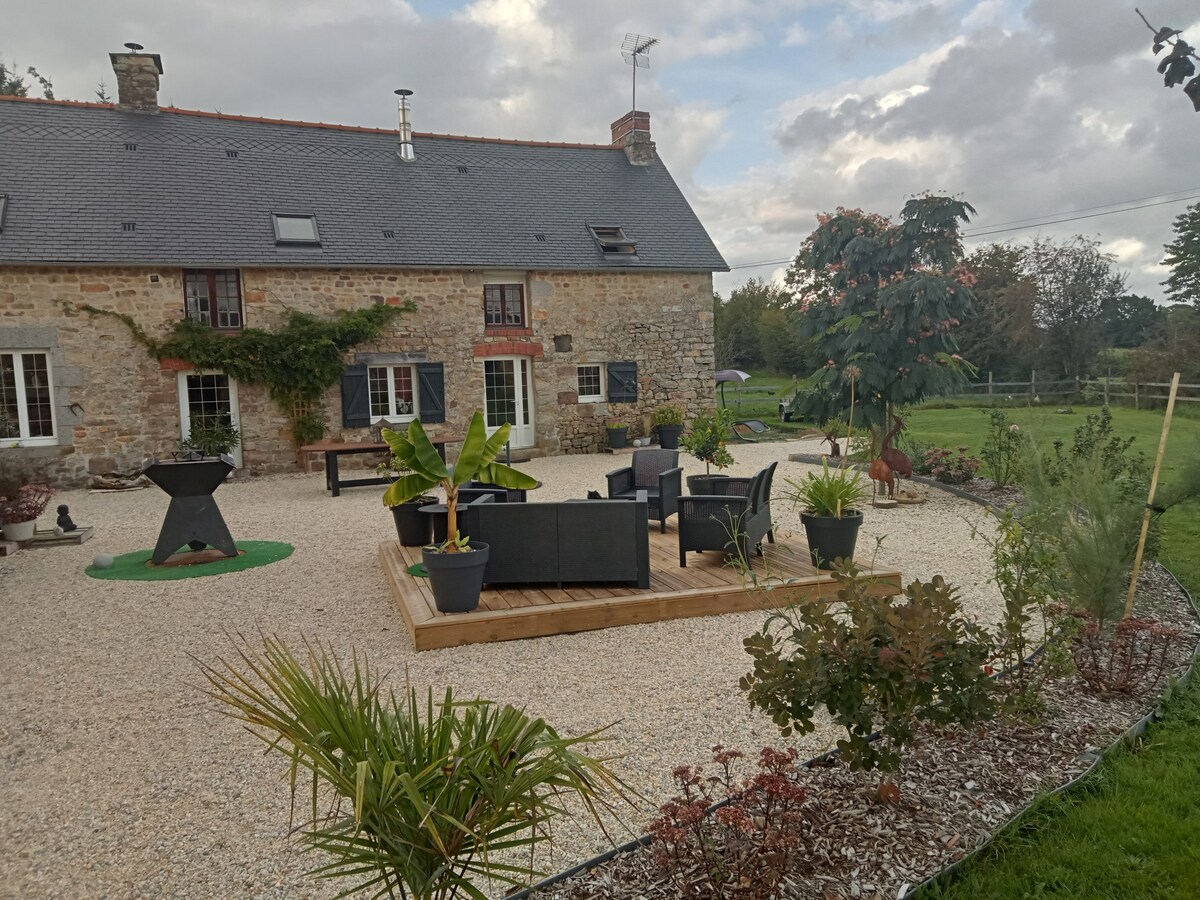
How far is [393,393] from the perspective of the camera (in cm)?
1521

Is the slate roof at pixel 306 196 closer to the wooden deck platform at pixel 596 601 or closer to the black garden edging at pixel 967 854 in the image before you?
the wooden deck platform at pixel 596 601

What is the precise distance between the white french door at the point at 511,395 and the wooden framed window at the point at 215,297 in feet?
14.8

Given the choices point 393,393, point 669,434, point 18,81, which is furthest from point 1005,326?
point 18,81

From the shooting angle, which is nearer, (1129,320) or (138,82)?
(138,82)

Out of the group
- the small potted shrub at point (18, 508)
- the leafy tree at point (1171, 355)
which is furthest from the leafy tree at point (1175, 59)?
the leafy tree at point (1171, 355)

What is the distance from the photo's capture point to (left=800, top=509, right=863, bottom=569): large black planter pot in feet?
20.0

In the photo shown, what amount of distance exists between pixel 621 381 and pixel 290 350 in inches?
246

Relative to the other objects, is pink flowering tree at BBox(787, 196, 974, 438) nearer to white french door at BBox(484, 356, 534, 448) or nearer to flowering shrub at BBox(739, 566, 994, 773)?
white french door at BBox(484, 356, 534, 448)

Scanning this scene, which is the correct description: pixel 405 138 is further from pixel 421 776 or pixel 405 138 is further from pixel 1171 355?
pixel 1171 355

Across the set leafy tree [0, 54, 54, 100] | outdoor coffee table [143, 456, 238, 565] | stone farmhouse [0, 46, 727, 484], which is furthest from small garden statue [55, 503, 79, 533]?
leafy tree [0, 54, 54, 100]

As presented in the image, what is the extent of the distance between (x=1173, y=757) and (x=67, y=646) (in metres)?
6.45

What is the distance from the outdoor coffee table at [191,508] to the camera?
25.5 feet

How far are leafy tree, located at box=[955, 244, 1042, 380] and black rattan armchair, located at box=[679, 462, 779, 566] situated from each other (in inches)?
949

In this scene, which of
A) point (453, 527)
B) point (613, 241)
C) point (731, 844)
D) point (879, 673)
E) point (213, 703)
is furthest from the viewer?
point (613, 241)
